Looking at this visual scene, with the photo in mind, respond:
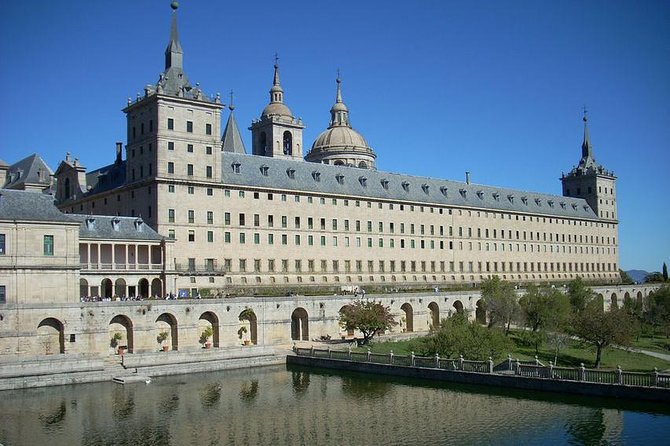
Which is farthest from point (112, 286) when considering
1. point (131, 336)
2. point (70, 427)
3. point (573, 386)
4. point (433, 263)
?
point (433, 263)

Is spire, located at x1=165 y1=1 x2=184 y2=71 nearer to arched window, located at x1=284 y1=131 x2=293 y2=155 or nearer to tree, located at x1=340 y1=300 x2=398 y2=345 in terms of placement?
tree, located at x1=340 y1=300 x2=398 y2=345

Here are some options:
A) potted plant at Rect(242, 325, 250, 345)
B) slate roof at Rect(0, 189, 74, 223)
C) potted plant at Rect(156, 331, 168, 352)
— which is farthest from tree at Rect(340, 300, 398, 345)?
slate roof at Rect(0, 189, 74, 223)

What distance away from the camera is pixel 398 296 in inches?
2953

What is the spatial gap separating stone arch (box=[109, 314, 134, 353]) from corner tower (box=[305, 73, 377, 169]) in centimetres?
6338

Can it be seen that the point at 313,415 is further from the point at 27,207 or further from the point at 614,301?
the point at 614,301

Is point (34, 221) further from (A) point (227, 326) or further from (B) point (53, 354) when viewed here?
(A) point (227, 326)

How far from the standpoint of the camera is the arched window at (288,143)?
112500 millimetres

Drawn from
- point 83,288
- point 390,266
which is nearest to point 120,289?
point 83,288

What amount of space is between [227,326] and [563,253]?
73662 mm

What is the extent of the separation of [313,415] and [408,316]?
3717 cm

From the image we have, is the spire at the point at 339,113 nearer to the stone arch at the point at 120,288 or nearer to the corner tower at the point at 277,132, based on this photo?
the corner tower at the point at 277,132

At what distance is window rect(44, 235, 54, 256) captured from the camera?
175 ft

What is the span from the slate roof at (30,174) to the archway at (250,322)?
131 ft

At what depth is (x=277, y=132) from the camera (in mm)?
110625
